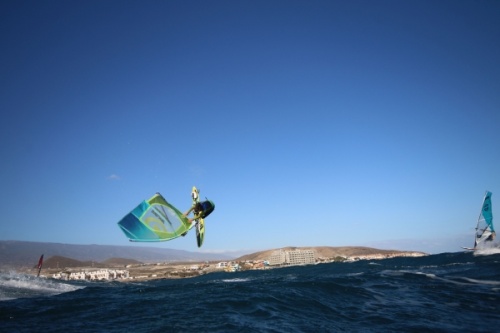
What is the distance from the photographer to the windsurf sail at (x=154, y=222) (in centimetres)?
1243

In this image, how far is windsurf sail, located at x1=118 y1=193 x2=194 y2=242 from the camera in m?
12.4

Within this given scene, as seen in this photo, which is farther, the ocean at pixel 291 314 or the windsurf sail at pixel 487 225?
the windsurf sail at pixel 487 225

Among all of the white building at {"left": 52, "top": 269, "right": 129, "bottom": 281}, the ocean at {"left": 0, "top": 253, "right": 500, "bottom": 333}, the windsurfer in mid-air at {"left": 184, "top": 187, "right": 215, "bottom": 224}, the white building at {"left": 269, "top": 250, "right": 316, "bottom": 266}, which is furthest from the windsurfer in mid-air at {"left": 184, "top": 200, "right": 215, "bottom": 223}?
the white building at {"left": 269, "top": 250, "right": 316, "bottom": 266}

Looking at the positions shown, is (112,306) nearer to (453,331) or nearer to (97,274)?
(453,331)

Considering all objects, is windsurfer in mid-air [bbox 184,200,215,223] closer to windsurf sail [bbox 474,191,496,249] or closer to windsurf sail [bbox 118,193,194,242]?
windsurf sail [bbox 118,193,194,242]

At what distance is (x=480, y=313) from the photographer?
10484 millimetres

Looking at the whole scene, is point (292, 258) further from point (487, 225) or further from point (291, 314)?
point (291, 314)

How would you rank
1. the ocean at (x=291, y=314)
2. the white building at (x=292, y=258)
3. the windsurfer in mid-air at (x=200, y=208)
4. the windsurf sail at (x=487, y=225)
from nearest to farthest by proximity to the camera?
1. the ocean at (x=291, y=314)
2. the windsurfer in mid-air at (x=200, y=208)
3. the windsurf sail at (x=487, y=225)
4. the white building at (x=292, y=258)

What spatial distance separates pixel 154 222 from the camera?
1311 centimetres

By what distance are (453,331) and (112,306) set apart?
14248mm

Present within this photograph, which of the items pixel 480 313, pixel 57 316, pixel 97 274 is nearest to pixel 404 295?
pixel 480 313

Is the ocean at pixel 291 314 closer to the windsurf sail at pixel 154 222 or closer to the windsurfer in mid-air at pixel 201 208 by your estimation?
the windsurf sail at pixel 154 222

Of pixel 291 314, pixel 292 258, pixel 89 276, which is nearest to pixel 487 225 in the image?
pixel 291 314

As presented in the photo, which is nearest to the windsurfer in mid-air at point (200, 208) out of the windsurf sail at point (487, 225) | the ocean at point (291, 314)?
the ocean at point (291, 314)
